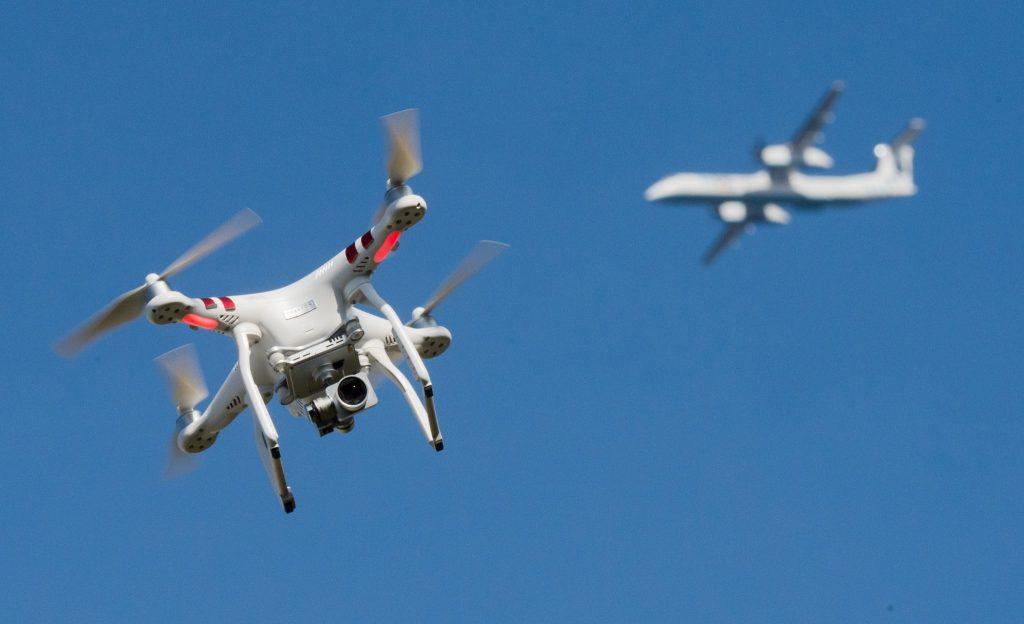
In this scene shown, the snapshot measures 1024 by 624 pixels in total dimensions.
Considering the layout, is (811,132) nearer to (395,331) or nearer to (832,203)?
(832,203)

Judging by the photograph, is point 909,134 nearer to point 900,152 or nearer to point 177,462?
point 900,152

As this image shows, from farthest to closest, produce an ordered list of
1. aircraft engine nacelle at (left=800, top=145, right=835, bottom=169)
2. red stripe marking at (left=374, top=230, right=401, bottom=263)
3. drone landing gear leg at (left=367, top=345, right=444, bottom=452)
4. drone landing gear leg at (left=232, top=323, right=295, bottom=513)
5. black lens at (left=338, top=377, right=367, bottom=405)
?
aircraft engine nacelle at (left=800, top=145, right=835, bottom=169) → red stripe marking at (left=374, top=230, right=401, bottom=263) → black lens at (left=338, top=377, right=367, bottom=405) → drone landing gear leg at (left=367, top=345, right=444, bottom=452) → drone landing gear leg at (left=232, top=323, right=295, bottom=513)

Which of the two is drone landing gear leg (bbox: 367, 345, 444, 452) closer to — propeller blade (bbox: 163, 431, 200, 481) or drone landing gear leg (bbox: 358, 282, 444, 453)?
drone landing gear leg (bbox: 358, 282, 444, 453)

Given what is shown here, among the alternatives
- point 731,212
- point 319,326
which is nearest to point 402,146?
point 319,326

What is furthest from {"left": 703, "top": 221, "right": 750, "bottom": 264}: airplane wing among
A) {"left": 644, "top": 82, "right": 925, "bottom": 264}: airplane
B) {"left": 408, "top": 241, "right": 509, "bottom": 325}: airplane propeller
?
{"left": 408, "top": 241, "right": 509, "bottom": 325}: airplane propeller

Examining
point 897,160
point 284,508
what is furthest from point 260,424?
point 897,160

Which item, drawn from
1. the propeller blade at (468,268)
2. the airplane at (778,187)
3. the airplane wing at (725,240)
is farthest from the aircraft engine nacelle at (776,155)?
the propeller blade at (468,268)
